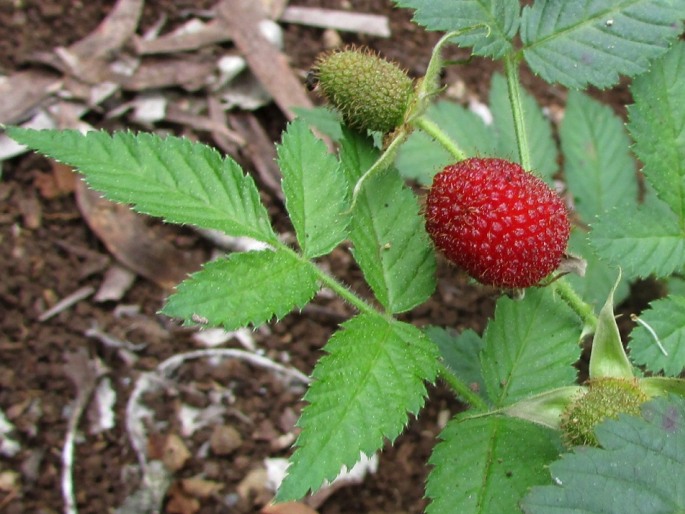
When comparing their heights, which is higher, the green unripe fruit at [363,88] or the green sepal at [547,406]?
the green unripe fruit at [363,88]

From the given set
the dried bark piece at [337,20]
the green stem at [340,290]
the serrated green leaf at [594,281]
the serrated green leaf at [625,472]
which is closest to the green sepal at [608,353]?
the serrated green leaf at [625,472]

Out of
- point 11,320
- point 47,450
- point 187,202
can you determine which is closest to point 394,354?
point 187,202

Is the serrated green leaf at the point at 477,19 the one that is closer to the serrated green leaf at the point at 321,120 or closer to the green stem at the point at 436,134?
the green stem at the point at 436,134

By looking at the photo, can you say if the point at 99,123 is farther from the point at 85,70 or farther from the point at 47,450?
the point at 47,450

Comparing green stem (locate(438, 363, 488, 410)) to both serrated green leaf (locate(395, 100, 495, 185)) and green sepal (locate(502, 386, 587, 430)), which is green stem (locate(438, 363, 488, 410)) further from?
serrated green leaf (locate(395, 100, 495, 185))

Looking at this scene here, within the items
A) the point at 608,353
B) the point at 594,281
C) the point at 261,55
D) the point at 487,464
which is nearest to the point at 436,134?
the point at 608,353

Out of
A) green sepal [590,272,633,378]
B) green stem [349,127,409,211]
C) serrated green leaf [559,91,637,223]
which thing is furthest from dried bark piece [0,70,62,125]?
green sepal [590,272,633,378]
